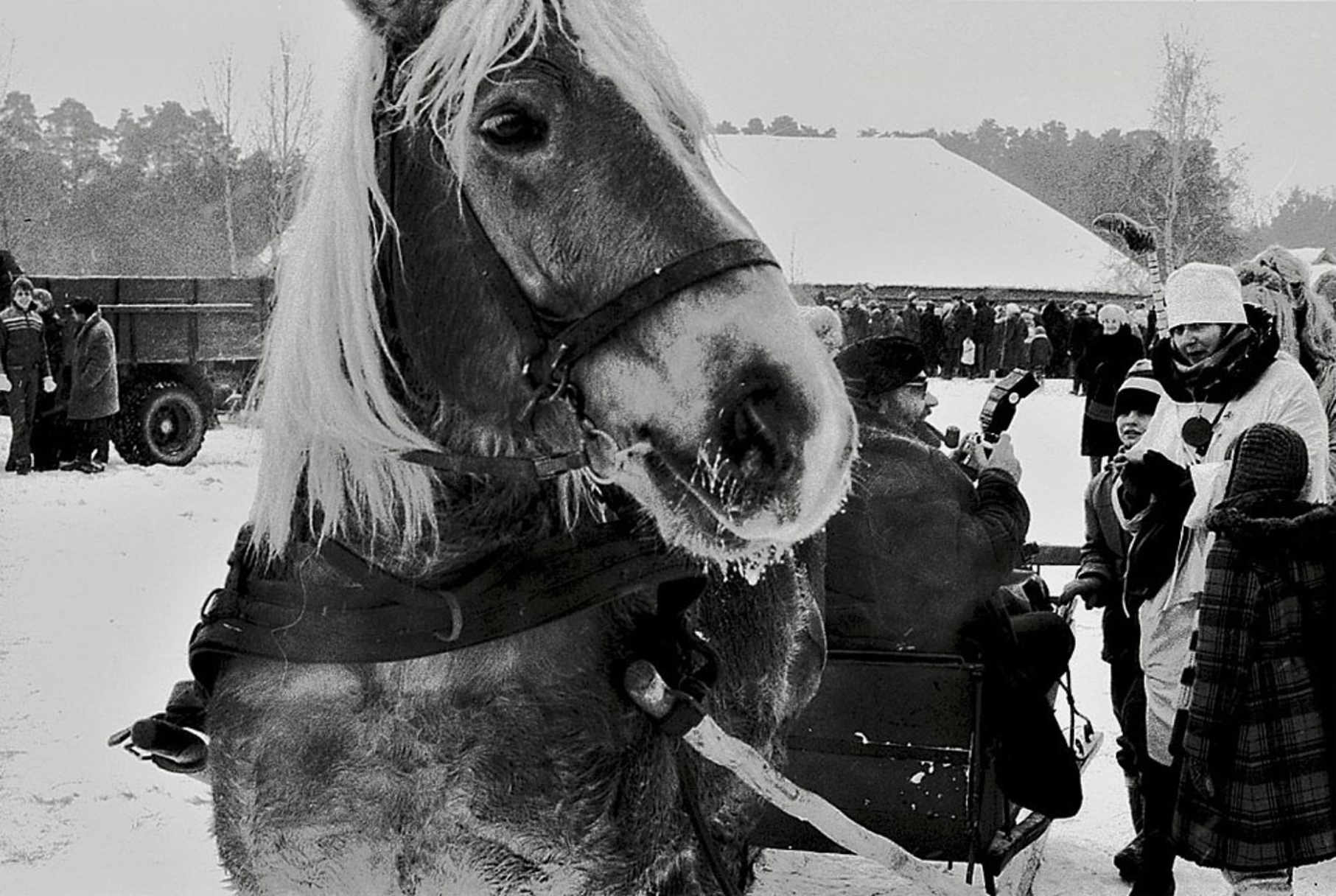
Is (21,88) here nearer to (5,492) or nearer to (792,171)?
(5,492)

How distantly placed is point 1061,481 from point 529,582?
11.1m

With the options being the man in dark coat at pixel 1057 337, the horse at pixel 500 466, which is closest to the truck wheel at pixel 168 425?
the horse at pixel 500 466

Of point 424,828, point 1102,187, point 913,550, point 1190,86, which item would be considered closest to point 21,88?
point 913,550

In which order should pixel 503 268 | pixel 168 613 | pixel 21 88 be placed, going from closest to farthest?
1. pixel 503 268
2. pixel 168 613
3. pixel 21 88

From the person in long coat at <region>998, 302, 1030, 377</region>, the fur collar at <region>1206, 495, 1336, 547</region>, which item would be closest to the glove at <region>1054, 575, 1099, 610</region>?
the fur collar at <region>1206, 495, 1336, 547</region>

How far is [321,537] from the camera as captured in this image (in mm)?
2049

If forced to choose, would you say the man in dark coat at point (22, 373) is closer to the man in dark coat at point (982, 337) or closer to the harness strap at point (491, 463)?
the harness strap at point (491, 463)

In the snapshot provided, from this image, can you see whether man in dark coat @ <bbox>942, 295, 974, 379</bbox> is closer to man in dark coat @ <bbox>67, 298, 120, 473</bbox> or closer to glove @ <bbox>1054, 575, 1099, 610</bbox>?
man in dark coat @ <bbox>67, 298, 120, 473</bbox>

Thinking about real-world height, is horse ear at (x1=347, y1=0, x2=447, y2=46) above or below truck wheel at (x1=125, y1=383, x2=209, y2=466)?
above

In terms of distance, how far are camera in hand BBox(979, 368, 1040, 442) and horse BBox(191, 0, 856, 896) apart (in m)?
2.16

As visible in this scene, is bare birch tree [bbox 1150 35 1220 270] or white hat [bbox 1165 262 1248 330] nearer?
white hat [bbox 1165 262 1248 330]

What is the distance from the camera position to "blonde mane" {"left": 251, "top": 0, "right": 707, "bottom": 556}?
1823mm

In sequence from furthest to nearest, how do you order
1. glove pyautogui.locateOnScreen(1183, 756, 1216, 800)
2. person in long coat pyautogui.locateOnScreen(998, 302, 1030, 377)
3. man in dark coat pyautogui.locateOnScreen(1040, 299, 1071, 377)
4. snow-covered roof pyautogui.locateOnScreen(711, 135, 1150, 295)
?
snow-covered roof pyautogui.locateOnScreen(711, 135, 1150, 295)
person in long coat pyautogui.locateOnScreen(998, 302, 1030, 377)
man in dark coat pyautogui.locateOnScreen(1040, 299, 1071, 377)
glove pyautogui.locateOnScreen(1183, 756, 1216, 800)

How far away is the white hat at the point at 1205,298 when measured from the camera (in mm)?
3740
